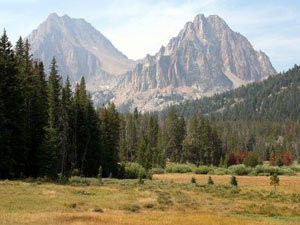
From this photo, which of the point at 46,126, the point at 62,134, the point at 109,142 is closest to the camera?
the point at 46,126

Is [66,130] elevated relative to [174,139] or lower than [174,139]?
lower

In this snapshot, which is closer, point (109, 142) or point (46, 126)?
point (46, 126)

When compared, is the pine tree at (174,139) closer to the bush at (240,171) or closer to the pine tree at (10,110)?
the bush at (240,171)

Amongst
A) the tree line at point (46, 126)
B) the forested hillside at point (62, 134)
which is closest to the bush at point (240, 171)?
the forested hillside at point (62, 134)

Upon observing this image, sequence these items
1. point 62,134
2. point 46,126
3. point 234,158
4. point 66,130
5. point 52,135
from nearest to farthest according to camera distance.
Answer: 1. point 46,126
2. point 52,135
3. point 62,134
4. point 66,130
5. point 234,158

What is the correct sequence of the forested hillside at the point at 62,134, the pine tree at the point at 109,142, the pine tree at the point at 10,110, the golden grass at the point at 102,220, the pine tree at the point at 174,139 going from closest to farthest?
the golden grass at the point at 102,220
the pine tree at the point at 10,110
the forested hillside at the point at 62,134
the pine tree at the point at 109,142
the pine tree at the point at 174,139

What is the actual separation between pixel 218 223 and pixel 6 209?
546 inches

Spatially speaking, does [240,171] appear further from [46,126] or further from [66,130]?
[46,126]

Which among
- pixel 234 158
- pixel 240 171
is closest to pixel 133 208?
pixel 240 171

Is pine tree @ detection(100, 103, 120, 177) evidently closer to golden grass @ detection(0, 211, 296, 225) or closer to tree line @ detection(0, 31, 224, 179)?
tree line @ detection(0, 31, 224, 179)

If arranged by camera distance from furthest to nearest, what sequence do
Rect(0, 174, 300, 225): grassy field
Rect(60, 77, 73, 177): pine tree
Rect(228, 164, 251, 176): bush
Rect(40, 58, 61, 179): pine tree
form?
Rect(228, 164, 251, 176): bush
Rect(60, 77, 73, 177): pine tree
Rect(40, 58, 61, 179): pine tree
Rect(0, 174, 300, 225): grassy field

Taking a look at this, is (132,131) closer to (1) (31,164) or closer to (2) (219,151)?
(2) (219,151)

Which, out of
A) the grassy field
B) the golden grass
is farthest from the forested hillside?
the golden grass

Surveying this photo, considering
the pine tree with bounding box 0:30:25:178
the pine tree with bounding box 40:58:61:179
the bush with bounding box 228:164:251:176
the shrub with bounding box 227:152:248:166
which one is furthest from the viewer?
the shrub with bounding box 227:152:248:166
